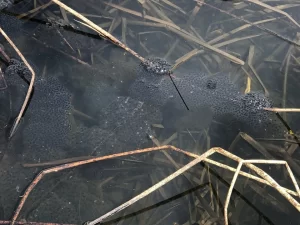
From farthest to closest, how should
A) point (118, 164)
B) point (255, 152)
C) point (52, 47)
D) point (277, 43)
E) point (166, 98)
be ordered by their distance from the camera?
1. point (277, 43)
2. point (52, 47)
3. point (166, 98)
4. point (255, 152)
5. point (118, 164)

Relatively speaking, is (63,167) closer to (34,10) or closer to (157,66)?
(157,66)

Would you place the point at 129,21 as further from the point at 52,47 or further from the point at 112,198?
the point at 112,198

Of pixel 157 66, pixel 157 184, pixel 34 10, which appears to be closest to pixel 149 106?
pixel 157 66

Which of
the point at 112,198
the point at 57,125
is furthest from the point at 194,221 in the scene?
the point at 57,125

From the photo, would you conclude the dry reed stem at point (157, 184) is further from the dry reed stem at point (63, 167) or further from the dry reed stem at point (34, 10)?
the dry reed stem at point (34, 10)

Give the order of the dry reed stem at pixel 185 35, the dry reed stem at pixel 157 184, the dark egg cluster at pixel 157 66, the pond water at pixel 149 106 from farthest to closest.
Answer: the dry reed stem at pixel 185 35, the dark egg cluster at pixel 157 66, the pond water at pixel 149 106, the dry reed stem at pixel 157 184

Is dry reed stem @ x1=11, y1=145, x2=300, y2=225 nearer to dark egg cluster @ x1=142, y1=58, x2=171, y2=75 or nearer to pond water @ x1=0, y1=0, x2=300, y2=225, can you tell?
pond water @ x1=0, y1=0, x2=300, y2=225

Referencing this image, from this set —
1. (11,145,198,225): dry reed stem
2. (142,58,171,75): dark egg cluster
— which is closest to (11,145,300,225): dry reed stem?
(11,145,198,225): dry reed stem

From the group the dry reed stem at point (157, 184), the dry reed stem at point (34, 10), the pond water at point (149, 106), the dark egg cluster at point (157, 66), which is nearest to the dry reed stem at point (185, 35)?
the pond water at point (149, 106)
